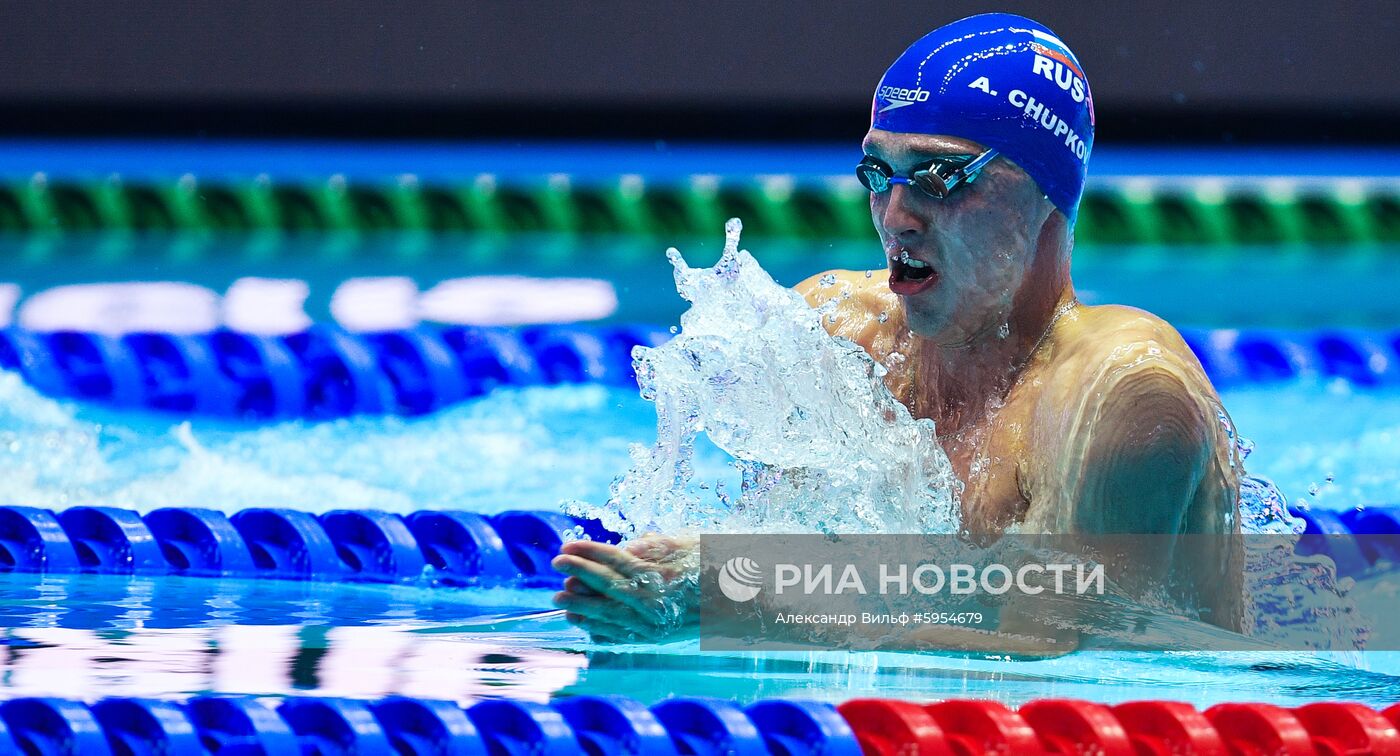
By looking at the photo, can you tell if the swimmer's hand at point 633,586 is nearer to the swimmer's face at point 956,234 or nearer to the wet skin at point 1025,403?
the wet skin at point 1025,403

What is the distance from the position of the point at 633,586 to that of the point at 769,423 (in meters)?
0.54

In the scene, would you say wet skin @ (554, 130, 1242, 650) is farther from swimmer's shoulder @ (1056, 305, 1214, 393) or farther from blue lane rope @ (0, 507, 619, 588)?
blue lane rope @ (0, 507, 619, 588)

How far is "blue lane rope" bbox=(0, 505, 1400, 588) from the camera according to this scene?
339 centimetres

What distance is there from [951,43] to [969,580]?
0.72 metres

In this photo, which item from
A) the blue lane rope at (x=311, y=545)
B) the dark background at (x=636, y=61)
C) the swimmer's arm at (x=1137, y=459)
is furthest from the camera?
the dark background at (x=636, y=61)

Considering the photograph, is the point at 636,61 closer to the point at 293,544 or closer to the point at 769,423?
the point at 293,544

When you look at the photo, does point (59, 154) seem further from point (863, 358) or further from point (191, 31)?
point (863, 358)

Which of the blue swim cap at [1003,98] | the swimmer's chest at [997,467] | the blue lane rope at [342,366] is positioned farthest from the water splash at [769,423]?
the blue lane rope at [342,366]

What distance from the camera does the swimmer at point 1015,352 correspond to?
2193 mm

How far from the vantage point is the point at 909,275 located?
2.41 meters

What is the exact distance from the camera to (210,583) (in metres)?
3.28

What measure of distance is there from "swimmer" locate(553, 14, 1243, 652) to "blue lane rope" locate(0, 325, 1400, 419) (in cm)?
261

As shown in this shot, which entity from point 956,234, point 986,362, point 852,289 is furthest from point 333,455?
point 956,234

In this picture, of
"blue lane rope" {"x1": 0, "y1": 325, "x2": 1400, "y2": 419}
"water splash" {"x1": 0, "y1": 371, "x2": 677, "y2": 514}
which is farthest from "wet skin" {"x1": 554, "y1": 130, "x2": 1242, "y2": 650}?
"blue lane rope" {"x1": 0, "y1": 325, "x2": 1400, "y2": 419}
